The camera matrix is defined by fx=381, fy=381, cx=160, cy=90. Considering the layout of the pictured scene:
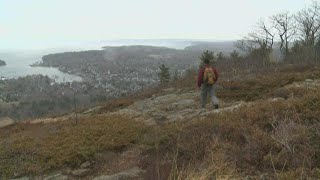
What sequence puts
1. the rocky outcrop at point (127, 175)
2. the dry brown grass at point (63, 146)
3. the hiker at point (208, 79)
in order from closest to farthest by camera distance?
the rocky outcrop at point (127, 175), the dry brown grass at point (63, 146), the hiker at point (208, 79)

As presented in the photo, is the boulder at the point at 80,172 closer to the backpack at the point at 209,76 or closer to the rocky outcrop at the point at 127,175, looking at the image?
the rocky outcrop at the point at 127,175

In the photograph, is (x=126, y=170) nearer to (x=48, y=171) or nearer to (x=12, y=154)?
(x=48, y=171)

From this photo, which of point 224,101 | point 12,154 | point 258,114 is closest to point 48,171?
point 12,154

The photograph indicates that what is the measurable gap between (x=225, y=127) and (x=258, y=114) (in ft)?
3.89

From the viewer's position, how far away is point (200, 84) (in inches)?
575

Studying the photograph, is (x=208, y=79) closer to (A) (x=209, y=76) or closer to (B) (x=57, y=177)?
(A) (x=209, y=76)

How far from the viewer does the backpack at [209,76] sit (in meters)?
14.3

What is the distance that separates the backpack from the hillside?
1266mm

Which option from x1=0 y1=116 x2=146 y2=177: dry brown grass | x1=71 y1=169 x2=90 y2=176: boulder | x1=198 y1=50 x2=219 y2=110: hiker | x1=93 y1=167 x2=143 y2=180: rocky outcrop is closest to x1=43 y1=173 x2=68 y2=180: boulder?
x1=71 y1=169 x2=90 y2=176: boulder

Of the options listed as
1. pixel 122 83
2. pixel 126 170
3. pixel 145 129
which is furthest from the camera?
pixel 122 83

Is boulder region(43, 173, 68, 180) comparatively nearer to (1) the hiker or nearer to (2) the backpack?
(1) the hiker

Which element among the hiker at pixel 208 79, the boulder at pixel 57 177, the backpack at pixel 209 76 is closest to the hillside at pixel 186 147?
the boulder at pixel 57 177

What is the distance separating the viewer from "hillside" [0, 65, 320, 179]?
20.6 ft

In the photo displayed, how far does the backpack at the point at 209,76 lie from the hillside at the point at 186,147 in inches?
49.9
